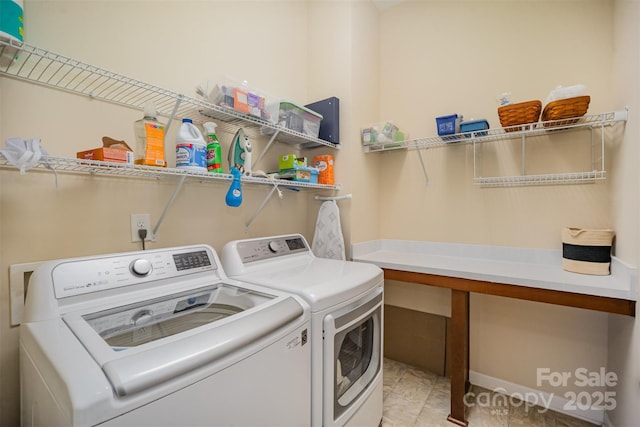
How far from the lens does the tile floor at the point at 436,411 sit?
169cm

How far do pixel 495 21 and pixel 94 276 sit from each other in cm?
275

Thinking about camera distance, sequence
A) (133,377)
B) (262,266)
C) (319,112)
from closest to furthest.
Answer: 1. (133,377)
2. (262,266)
3. (319,112)

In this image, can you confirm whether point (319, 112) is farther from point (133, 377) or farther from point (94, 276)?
point (133, 377)

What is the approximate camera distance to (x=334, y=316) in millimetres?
1157

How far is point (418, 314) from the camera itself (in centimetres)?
225

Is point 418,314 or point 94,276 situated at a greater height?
point 94,276

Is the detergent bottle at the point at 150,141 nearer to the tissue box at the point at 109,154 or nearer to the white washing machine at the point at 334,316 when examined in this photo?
the tissue box at the point at 109,154

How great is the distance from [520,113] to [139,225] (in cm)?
213

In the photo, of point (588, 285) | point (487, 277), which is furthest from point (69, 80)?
point (588, 285)

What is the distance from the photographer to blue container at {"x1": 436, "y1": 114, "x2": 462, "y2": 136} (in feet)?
6.22

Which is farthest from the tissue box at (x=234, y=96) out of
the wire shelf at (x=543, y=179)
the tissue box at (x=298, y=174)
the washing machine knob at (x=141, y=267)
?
the wire shelf at (x=543, y=179)

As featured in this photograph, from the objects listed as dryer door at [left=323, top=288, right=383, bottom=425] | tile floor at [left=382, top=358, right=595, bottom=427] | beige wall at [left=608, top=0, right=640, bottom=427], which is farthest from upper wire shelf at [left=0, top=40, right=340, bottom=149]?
tile floor at [left=382, top=358, right=595, bottom=427]

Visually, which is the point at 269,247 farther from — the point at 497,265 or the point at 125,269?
the point at 497,265

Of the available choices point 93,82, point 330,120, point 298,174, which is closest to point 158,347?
point 93,82
